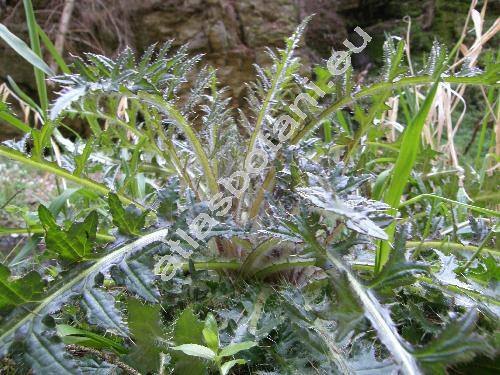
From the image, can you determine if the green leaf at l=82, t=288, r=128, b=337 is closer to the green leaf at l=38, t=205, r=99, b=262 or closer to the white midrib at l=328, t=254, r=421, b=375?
the green leaf at l=38, t=205, r=99, b=262

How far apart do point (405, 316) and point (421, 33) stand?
4.20 m

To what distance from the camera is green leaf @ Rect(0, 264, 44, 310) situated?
421 millimetres

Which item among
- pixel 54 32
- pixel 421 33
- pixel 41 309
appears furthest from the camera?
pixel 421 33

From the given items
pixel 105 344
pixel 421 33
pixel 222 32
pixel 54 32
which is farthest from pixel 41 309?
pixel 421 33

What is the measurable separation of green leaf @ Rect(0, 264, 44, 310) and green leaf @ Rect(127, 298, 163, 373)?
94 millimetres

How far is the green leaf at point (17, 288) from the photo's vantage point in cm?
42

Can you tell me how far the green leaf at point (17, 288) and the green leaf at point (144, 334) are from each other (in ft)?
0.31

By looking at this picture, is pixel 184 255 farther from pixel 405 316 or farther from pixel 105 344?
pixel 405 316

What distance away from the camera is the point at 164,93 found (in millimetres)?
610

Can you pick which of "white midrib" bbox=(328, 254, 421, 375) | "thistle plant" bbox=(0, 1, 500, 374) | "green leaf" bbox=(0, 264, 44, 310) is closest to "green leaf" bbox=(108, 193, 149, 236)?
"thistle plant" bbox=(0, 1, 500, 374)

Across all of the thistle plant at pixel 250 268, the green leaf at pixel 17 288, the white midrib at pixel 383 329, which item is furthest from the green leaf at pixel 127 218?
the white midrib at pixel 383 329

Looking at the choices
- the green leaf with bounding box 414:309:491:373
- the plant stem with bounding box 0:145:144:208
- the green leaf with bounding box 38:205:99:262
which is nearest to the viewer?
the green leaf with bounding box 414:309:491:373

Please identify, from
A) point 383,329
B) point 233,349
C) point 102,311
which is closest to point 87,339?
point 102,311

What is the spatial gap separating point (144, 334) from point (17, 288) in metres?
0.13
